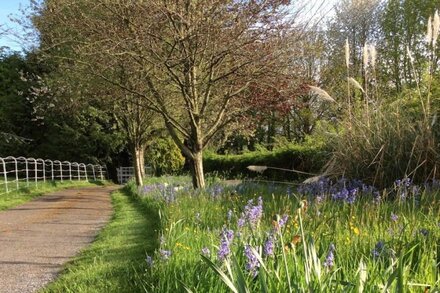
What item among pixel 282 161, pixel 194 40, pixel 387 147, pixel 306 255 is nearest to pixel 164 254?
pixel 306 255

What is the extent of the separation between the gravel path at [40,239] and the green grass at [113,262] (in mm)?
246

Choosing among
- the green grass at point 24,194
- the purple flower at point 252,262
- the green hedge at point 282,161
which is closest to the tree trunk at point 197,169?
the green hedge at point 282,161

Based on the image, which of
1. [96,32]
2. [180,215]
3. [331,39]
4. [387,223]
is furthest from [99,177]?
[387,223]

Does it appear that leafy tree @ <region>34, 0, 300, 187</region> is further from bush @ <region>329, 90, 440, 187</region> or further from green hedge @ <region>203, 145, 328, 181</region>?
bush @ <region>329, 90, 440, 187</region>

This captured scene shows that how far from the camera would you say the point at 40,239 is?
7.72 meters

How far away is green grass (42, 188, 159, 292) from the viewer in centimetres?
453

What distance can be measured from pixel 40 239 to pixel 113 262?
105 inches

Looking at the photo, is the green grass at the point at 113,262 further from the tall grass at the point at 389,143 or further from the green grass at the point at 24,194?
the green grass at the point at 24,194

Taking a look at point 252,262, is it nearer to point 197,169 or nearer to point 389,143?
point 389,143

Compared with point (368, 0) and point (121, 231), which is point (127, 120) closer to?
point (121, 231)

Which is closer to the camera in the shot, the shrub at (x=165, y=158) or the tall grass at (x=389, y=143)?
the tall grass at (x=389, y=143)

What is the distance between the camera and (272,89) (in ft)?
35.5

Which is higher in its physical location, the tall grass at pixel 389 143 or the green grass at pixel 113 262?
the tall grass at pixel 389 143

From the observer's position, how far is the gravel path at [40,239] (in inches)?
207
